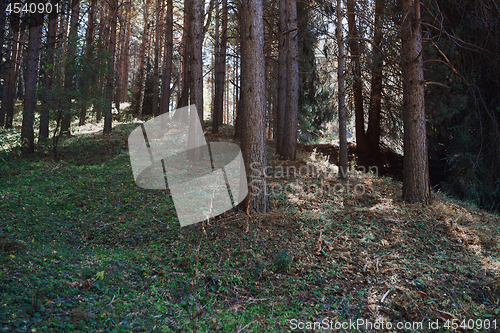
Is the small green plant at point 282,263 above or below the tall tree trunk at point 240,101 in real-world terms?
below

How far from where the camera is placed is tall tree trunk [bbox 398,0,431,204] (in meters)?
6.93

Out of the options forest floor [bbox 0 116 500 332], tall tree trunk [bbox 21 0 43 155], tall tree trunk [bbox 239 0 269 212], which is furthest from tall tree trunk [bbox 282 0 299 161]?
tall tree trunk [bbox 21 0 43 155]

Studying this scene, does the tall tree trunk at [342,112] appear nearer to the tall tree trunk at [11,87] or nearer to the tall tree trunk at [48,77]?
the tall tree trunk at [48,77]

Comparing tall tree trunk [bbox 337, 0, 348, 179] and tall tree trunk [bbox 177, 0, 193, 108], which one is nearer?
tall tree trunk [bbox 337, 0, 348, 179]

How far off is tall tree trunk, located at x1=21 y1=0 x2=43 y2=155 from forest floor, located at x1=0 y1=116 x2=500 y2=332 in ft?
11.3

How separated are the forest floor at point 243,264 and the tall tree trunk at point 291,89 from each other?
2.67m

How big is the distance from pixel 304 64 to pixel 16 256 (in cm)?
1190

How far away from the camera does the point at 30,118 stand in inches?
399

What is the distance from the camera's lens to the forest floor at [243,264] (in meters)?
3.18

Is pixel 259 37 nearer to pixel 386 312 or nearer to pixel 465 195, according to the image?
pixel 386 312

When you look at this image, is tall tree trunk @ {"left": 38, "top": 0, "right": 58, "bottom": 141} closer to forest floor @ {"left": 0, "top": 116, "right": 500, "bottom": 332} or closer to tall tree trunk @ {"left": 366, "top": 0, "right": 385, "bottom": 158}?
forest floor @ {"left": 0, "top": 116, "right": 500, "bottom": 332}

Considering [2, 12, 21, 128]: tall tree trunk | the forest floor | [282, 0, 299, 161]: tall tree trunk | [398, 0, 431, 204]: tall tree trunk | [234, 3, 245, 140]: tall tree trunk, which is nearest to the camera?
the forest floor

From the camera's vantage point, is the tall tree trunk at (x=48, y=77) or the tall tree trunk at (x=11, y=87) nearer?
the tall tree trunk at (x=48, y=77)

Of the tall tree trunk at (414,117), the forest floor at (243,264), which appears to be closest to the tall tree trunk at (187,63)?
the forest floor at (243,264)
